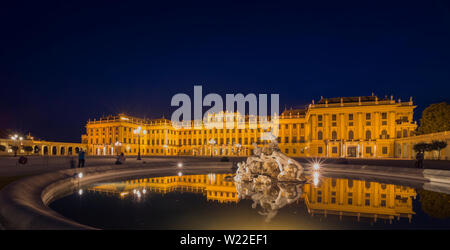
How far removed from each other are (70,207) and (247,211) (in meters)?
5.37

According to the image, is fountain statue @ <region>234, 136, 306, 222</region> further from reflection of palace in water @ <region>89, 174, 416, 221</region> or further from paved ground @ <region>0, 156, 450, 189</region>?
paved ground @ <region>0, 156, 450, 189</region>

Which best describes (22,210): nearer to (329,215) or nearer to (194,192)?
(194,192)

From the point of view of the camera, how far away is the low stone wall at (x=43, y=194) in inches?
171

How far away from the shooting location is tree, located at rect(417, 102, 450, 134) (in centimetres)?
4241

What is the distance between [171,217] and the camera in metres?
6.52

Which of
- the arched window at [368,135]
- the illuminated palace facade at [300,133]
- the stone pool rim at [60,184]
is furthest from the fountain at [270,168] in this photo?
the arched window at [368,135]

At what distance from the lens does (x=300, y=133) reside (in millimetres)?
70750

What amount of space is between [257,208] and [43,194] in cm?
725

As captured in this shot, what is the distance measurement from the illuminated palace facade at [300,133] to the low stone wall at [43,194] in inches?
710

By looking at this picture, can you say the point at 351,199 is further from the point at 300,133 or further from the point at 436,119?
the point at 300,133

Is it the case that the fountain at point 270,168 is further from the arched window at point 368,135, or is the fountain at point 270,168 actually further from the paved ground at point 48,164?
the arched window at point 368,135
